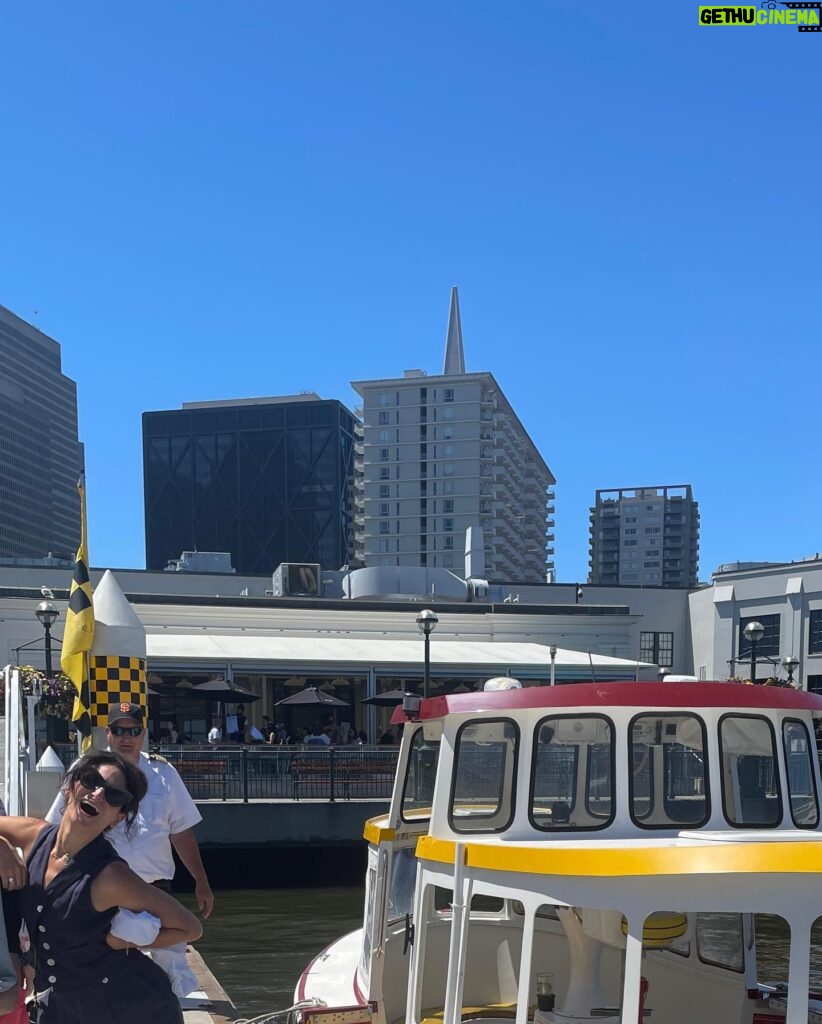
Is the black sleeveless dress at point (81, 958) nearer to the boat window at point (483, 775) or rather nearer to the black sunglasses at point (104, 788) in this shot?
the black sunglasses at point (104, 788)

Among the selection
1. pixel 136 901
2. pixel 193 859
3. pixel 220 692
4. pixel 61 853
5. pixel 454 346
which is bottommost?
pixel 220 692

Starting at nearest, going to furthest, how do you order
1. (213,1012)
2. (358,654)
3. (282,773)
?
(213,1012) < (282,773) < (358,654)

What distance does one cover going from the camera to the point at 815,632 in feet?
141

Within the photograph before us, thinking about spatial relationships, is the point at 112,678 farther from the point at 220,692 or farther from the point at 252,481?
the point at 252,481

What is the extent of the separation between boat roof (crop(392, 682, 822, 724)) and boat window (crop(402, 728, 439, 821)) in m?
1.10

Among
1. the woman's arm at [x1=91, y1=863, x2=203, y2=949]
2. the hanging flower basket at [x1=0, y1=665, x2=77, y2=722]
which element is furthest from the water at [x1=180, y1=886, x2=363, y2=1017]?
the woman's arm at [x1=91, y1=863, x2=203, y2=949]

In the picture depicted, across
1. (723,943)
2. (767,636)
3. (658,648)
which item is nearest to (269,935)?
(723,943)

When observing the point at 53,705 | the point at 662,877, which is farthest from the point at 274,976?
the point at 662,877

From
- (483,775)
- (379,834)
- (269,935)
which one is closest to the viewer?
(483,775)

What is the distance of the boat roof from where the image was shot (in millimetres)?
6004

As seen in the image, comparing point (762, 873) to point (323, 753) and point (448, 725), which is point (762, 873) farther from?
point (323, 753)

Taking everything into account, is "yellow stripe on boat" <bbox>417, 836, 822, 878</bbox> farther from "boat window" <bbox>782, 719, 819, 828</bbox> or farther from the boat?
"boat window" <bbox>782, 719, 819, 828</bbox>

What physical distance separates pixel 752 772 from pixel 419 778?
226 cm

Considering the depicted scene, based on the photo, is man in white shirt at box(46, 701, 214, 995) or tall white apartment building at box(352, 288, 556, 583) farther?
tall white apartment building at box(352, 288, 556, 583)
